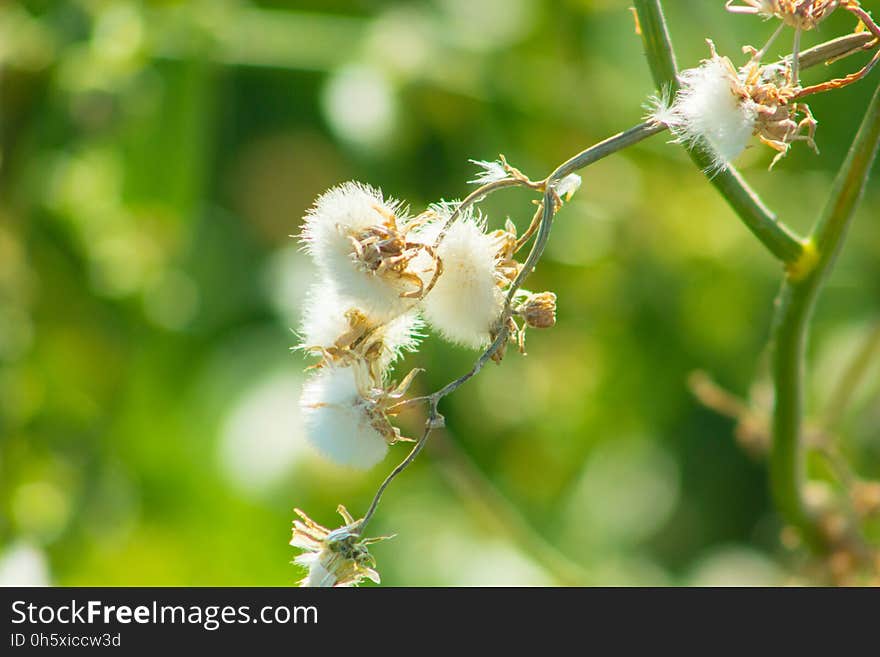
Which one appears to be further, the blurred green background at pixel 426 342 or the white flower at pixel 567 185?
the blurred green background at pixel 426 342

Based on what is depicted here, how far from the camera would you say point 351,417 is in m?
0.56

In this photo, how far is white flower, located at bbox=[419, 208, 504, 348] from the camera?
0.54 meters

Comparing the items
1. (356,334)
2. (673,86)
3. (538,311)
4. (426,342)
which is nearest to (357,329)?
(356,334)

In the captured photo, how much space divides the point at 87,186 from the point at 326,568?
4.10 ft

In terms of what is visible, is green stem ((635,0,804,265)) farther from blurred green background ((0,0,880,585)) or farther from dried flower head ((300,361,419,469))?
blurred green background ((0,0,880,585))

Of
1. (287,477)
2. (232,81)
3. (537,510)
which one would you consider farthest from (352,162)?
(537,510)

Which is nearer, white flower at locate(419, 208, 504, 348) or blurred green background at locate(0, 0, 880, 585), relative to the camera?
white flower at locate(419, 208, 504, 348)

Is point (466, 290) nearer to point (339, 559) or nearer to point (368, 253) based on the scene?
point (368, 253)

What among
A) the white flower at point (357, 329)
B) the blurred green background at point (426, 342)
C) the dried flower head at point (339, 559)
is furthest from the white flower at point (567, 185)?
the blurred green background at point (426, 342)

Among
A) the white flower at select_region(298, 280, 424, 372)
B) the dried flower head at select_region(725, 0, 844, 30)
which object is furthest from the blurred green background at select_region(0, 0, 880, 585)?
the dried flower head at select_region(725, 0, 844, 30)

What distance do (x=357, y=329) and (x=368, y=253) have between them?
0.06 m

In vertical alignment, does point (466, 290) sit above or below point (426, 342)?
below

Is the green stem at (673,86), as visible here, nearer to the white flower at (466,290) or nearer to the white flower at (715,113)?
the white flower at (715,113)

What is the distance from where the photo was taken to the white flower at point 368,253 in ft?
1.76
